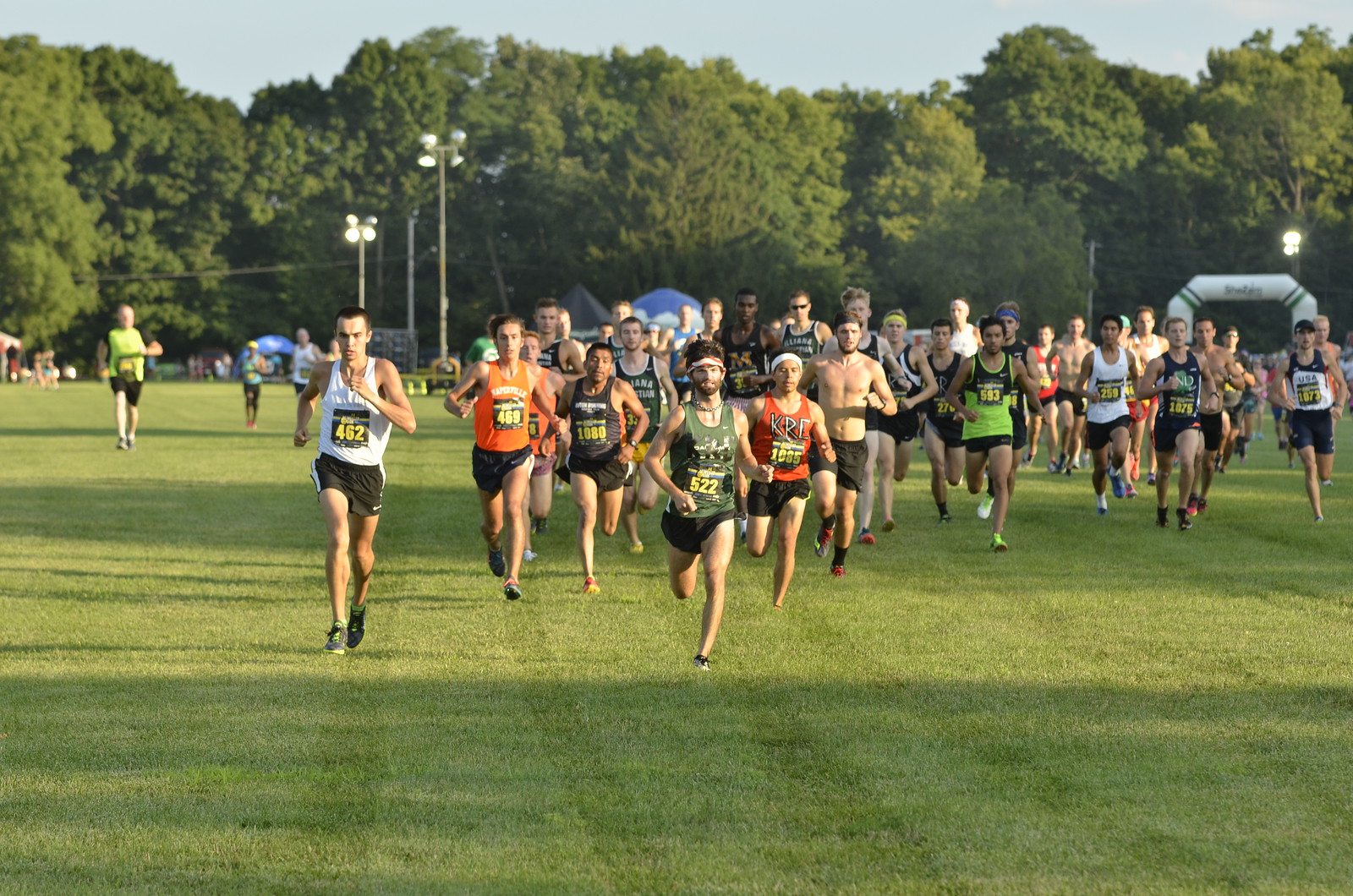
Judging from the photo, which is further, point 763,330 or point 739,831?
point 763,330

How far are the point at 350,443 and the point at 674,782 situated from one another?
11.5 ft

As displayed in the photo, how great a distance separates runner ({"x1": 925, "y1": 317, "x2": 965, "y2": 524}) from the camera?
1402cm

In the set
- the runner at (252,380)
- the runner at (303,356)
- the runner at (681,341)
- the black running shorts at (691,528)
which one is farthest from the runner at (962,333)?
the runner at (252,380)

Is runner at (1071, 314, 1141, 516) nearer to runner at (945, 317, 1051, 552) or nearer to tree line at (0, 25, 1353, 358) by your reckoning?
runner at (945, 317, 1051, 552)

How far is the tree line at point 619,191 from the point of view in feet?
249

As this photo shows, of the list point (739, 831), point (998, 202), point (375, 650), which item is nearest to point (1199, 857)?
point (739, 831)

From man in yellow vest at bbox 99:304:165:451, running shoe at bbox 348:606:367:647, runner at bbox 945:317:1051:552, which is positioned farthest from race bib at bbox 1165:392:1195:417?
man in yellow vest at bbox 99:304:165:451

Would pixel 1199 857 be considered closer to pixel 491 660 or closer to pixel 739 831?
pixel 739 831

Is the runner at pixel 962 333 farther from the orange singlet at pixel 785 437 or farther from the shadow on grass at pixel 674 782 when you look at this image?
the shadow on grass at pixel 674 782

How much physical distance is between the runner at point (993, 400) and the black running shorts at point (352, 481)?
5.98 metres

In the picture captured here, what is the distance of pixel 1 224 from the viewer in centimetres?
7575

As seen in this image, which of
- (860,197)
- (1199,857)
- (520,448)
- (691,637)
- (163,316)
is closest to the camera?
(1199,857)

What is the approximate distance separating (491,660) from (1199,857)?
4449 millimetres

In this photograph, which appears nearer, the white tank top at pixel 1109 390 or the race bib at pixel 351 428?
the race bib at pixel 351 428
